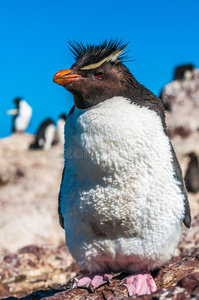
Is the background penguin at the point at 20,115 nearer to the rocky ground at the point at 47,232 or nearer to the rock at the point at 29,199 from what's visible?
the rocky ground at the point at 47,232

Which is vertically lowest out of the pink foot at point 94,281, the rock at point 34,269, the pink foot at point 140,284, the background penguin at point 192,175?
the pink foot at point 140,284

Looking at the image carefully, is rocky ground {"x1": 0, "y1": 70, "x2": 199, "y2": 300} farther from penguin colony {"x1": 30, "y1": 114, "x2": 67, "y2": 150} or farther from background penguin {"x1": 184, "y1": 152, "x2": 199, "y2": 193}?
penguin colony {"x1": 30, "y1": 114, "x2": 67, "y2": 150}

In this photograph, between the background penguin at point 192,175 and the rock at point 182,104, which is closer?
the background penguin at point 192,175

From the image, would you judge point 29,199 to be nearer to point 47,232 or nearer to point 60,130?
point 47,232

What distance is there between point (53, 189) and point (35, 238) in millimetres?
2467

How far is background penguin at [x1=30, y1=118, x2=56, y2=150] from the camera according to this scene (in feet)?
60.3

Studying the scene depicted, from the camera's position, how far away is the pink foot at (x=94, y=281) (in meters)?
3.48

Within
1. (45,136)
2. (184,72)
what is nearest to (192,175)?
(45,136)

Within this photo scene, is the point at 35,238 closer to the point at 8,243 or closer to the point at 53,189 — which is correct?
the point at 8,243

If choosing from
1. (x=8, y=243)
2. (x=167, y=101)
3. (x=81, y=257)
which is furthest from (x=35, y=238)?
(x=167, y=101)

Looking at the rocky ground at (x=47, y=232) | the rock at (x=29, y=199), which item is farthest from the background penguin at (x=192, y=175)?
the rock at (x=29, y=199)

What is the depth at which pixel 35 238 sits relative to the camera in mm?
10078

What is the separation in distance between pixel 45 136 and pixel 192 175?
8.10 metres

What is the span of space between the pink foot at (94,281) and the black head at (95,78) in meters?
1.41
